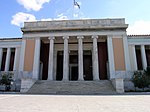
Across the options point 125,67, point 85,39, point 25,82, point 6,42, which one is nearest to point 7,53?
point 6,42

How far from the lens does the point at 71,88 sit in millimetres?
19328

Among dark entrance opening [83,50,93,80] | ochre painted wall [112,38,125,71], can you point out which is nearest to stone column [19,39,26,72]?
dark entrance opening [83,50,93,80]

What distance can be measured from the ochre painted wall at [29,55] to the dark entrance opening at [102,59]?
38.2 ft

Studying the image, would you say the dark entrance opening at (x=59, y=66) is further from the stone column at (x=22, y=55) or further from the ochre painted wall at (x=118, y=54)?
the ochre painted wall at (x=118, y=54)

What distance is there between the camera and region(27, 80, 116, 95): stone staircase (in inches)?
715

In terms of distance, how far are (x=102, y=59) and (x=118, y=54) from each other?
12.6 feet

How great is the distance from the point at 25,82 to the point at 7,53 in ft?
30.4

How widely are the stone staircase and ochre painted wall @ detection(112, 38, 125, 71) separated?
4050 millimetres

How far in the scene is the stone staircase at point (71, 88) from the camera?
59.6ft

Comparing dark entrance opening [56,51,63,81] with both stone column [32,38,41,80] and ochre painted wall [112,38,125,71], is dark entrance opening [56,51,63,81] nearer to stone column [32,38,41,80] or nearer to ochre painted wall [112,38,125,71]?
stone column [32,38,41,80]

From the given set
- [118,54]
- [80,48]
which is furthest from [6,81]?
[118,54]

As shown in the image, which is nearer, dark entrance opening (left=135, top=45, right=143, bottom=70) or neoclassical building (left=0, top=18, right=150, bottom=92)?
neoclassical building (left=0, top=18, right=150, bottom=92)

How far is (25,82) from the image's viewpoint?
771 inches
